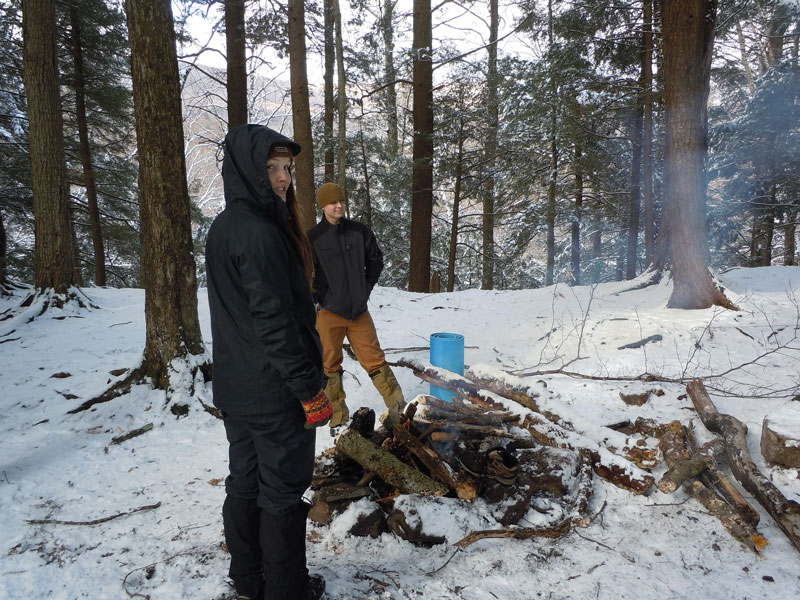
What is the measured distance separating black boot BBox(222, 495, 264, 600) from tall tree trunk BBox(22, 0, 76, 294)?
7893 mm

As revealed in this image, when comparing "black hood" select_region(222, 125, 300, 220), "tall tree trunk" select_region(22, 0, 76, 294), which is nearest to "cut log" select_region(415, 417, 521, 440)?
"black hood" select_region(222, 125, 300, 220)

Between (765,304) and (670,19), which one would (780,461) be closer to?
(765,304)

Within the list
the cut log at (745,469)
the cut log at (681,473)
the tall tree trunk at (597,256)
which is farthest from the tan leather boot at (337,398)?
the tall tree trunk at (597,256)

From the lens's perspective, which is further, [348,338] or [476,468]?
[348,338]

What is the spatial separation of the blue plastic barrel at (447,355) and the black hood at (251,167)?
2.98 m

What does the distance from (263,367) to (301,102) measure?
841 cm

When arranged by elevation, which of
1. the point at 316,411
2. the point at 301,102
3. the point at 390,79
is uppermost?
the point at 390,79

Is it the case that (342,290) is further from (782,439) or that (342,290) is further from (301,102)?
(301,102)

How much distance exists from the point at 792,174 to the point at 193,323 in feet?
67.8

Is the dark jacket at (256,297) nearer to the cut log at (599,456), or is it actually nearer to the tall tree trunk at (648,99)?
the cut log at (599,456)

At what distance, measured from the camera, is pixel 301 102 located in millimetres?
8906

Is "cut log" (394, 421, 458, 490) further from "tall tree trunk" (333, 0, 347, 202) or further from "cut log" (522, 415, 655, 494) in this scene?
"tall tree trunk" (333, 0, 347, 202)

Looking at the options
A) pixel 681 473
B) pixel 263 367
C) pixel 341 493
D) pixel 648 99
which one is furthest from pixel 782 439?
pixel 648 99

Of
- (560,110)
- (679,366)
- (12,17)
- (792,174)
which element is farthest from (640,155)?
(12,17)
